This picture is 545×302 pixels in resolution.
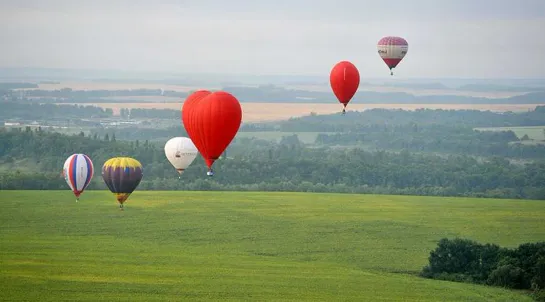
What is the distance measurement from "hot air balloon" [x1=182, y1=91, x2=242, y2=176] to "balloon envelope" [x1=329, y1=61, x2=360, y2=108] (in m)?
10.0

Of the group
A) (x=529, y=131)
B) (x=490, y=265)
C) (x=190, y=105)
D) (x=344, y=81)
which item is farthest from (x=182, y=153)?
(x=529, y=131)

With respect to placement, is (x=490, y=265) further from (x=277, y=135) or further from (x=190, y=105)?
(x=277, y=135)

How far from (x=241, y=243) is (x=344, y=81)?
7.65m

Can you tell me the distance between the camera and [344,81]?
48625mm

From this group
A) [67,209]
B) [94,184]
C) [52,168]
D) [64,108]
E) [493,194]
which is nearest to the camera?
[67,209]

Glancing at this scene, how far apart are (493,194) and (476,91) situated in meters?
96.9

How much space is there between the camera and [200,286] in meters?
37.2

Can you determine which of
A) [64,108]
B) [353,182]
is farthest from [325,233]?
[64,108]

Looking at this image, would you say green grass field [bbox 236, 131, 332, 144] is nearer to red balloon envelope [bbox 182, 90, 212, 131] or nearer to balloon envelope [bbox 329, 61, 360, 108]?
balloon envelope [bbox 329, 61, 360, 108]

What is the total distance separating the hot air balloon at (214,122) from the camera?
3834cm

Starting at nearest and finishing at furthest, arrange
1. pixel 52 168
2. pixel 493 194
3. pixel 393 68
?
pixel 393 68 < pixel 493 194 < pixel 52 168

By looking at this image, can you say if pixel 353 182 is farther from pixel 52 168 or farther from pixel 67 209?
pixel 67 209

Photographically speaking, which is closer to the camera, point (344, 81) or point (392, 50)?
point (344, 81)

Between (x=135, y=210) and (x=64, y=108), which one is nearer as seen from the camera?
(x=135, y=210)
